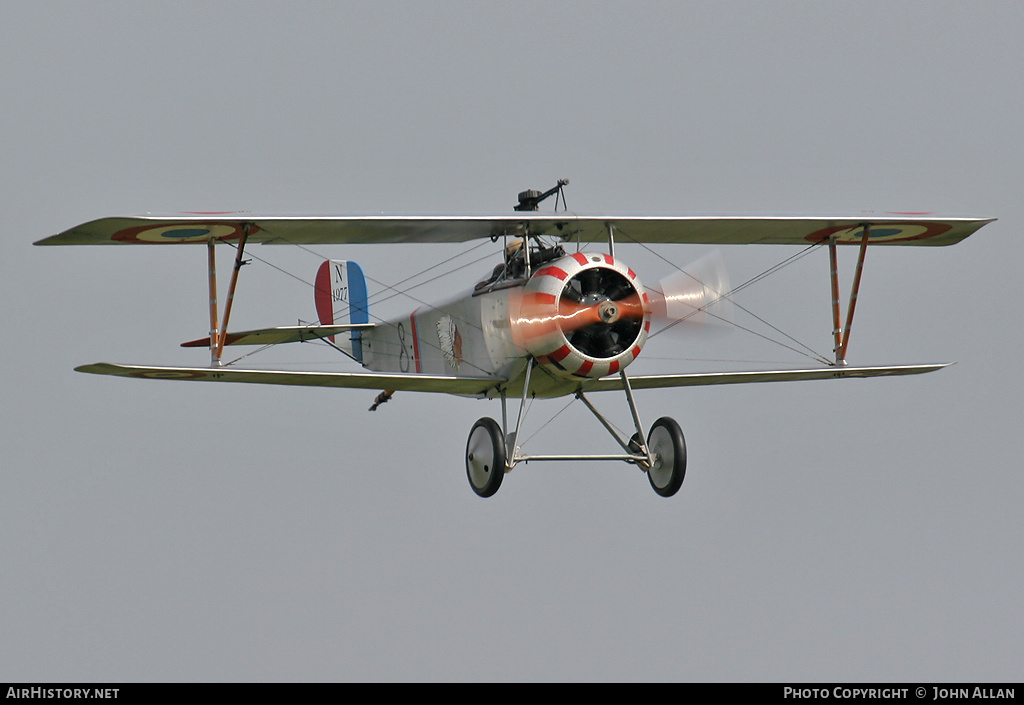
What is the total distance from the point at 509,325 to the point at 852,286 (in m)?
4.19

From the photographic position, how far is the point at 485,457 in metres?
15.2

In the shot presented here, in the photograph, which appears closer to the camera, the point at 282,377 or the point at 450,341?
the point at 282,377

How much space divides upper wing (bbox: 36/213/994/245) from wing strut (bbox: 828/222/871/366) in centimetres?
15

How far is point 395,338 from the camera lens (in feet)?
59.9

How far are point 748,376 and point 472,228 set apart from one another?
3.29m

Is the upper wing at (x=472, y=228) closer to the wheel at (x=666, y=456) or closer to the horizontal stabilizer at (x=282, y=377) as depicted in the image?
→ the horizontal stabilizer at (x=282, y=377)

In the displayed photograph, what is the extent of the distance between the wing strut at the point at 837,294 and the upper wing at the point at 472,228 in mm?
147

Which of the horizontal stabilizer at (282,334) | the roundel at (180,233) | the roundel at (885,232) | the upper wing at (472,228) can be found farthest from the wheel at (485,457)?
the roundel at (885,232)

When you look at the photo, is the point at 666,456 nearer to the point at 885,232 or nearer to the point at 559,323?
the point at 559,323

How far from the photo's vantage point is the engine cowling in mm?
14625

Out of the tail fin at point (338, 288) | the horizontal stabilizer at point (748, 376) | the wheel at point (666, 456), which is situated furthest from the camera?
the tail fin at point (338, 288)

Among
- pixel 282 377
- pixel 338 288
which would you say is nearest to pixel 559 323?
pixel 282 377

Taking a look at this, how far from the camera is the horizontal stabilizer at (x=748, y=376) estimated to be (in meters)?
16.1

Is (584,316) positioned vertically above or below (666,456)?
above
